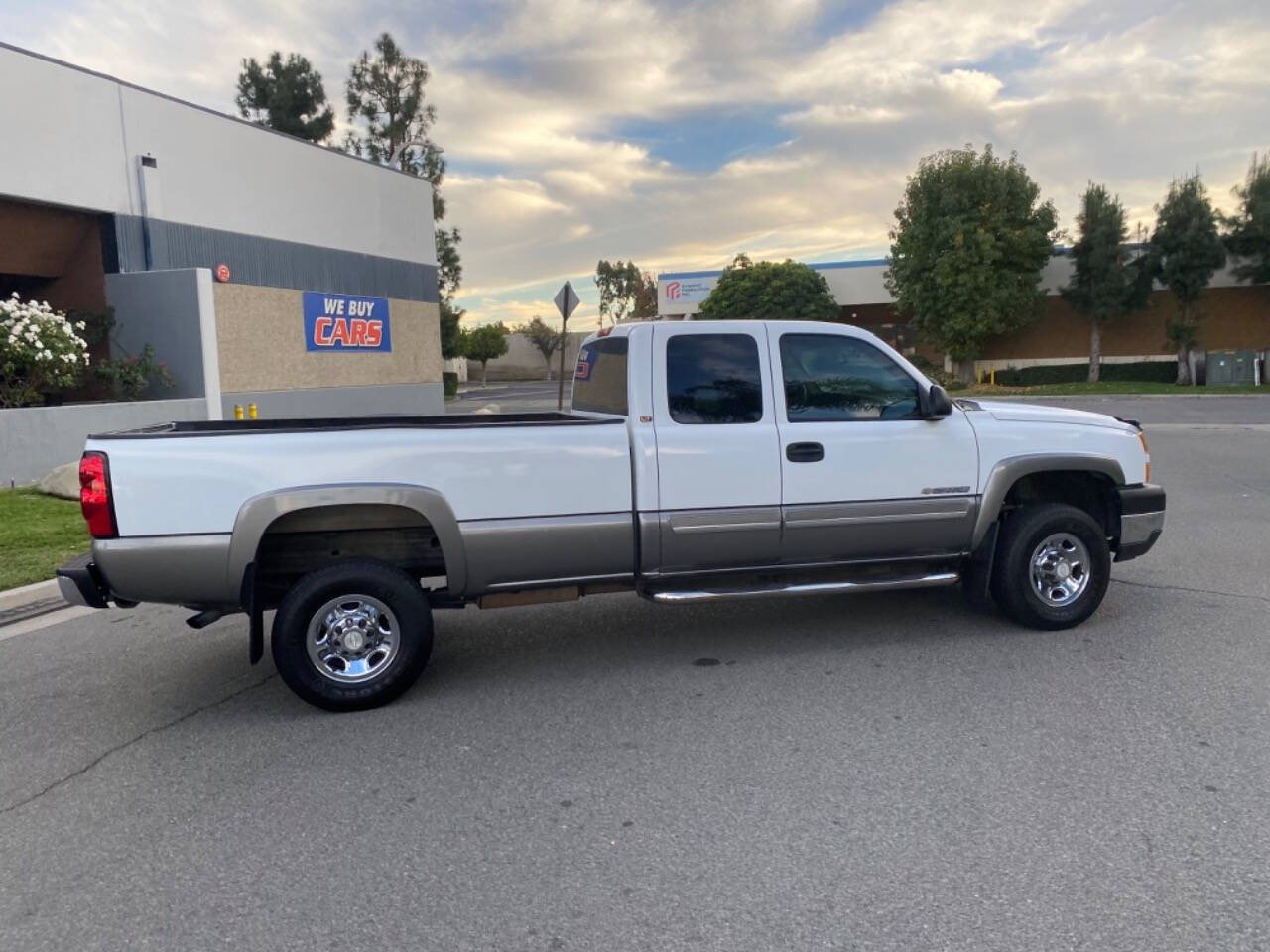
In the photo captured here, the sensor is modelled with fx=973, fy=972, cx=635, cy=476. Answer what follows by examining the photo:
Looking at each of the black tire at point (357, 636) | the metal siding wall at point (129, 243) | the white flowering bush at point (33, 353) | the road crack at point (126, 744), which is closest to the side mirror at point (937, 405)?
the black tire at point (357, 636)

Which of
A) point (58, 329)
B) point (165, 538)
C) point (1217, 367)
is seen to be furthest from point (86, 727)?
point (1217, 367)

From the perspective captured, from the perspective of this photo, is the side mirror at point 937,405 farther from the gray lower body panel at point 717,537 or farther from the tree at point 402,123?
the tree at point 402,123

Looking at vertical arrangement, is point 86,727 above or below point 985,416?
below

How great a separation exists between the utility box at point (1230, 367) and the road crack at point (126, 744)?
3717cm

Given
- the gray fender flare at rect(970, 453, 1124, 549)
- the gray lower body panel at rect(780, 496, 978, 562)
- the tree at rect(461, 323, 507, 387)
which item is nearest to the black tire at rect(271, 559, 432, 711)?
the gray lower body panel at rect(780, 496, 978, 562)

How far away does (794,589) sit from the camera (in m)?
5.62

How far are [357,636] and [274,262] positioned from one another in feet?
60.9

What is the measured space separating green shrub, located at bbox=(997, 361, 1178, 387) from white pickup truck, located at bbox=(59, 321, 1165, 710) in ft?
113

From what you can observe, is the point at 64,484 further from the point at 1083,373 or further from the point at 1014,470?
the point at 1083,373

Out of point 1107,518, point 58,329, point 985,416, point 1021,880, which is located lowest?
point 1021,880

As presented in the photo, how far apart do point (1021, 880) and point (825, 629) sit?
3.08 meters

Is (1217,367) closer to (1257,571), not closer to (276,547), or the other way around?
(1257,571)

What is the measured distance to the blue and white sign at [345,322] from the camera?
22547mm

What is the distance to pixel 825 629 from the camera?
6.31m
